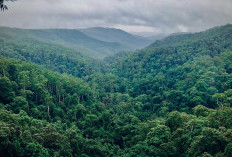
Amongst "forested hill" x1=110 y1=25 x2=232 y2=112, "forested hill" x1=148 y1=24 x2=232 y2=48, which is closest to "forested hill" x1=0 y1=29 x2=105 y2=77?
"forested hill" x1=110 y1=25 x2=232 y2=112

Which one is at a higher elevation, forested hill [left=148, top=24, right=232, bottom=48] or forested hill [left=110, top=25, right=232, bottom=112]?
forested hill [left=148, top=24, right=232, bottom=48]

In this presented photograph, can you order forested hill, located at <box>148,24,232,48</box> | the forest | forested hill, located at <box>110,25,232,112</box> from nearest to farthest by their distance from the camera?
the forest → forested hill, located at <box>110,25,232,112</box> → forested hill, located at <box>148,24,232,48</box>

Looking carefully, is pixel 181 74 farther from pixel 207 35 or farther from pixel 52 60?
pixel 207 35

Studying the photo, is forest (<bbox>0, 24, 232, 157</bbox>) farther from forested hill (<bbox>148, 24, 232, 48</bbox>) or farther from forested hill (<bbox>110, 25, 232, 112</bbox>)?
forested hill (<bbox>148, 24, 232, 48</bbox>)

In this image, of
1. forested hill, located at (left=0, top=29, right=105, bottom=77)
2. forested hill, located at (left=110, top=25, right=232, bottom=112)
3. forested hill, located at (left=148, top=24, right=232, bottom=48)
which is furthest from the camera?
forested hill, located at (left=148, top=24, right=232, bottom=48)

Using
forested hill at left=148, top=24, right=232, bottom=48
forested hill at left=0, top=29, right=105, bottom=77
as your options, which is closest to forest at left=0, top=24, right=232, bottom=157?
forested hill at left=0, top=29, right=105, bottom=77

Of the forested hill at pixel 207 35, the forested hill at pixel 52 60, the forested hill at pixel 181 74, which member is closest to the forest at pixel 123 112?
the forested hill at pixel 181 74

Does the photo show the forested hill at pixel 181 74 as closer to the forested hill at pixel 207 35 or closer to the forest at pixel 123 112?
the forest at pixel 123 112

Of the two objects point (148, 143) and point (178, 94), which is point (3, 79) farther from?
point (178, 94)

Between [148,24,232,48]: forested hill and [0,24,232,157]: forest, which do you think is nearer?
[0,24,232,157]: forest
